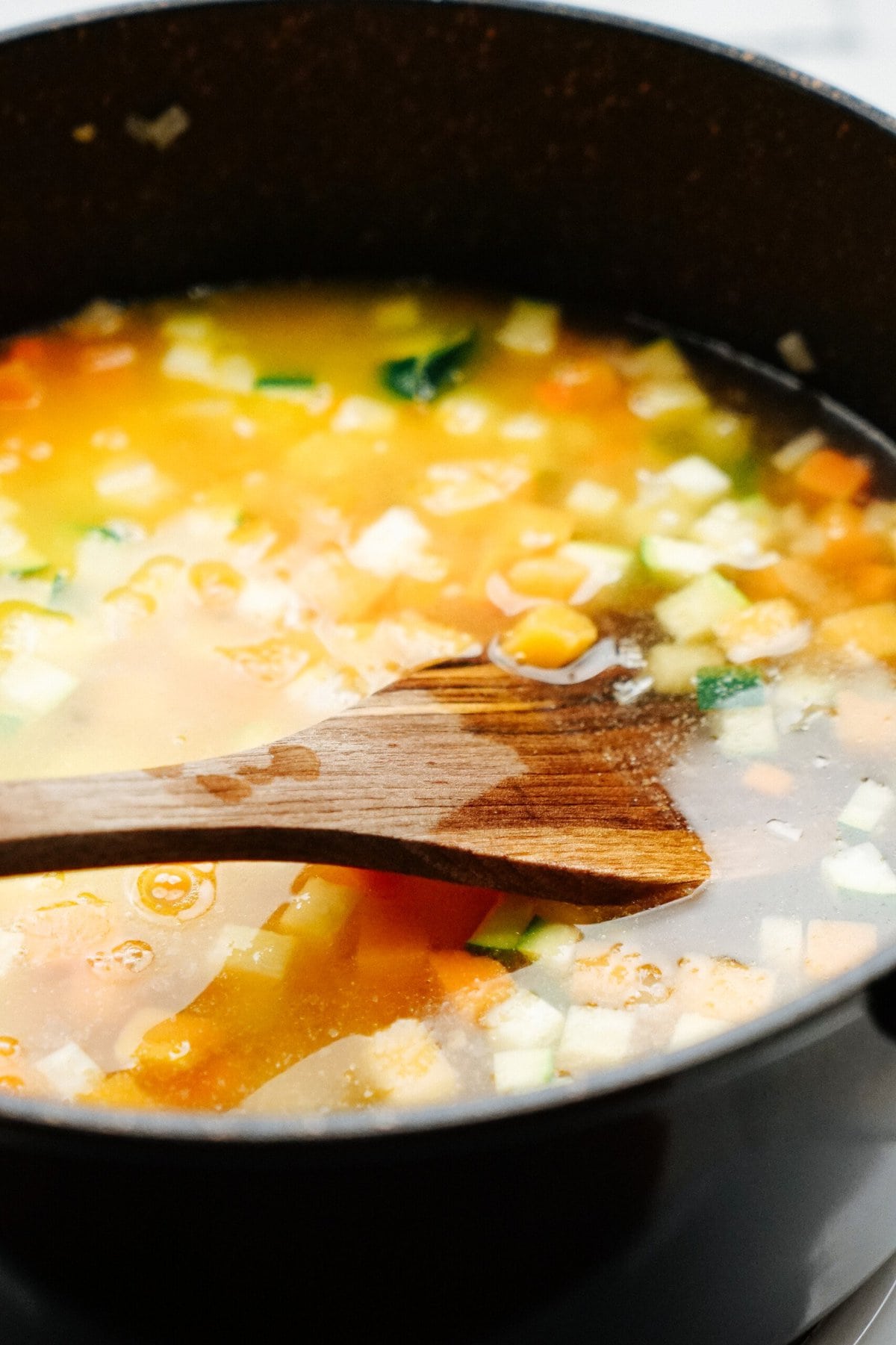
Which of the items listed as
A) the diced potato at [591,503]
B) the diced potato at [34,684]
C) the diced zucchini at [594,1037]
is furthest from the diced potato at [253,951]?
the diced potato at [591,503]

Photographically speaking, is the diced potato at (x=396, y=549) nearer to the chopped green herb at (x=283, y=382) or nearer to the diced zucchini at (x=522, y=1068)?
the chopped green herb at (x=283, y=382)

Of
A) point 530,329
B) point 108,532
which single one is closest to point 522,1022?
point 108,532

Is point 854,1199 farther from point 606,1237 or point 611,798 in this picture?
point 611,798

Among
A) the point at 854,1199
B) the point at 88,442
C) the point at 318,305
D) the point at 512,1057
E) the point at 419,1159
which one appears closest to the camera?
the point at 419,1159

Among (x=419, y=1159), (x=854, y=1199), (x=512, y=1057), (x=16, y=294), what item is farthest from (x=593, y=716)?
(x=16, y=294)

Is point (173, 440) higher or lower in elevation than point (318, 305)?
lower

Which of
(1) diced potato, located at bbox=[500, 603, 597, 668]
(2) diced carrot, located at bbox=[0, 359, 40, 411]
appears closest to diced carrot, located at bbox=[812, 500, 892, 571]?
(1) diced potato, located at bbox=[500, 603, 597, 668]
